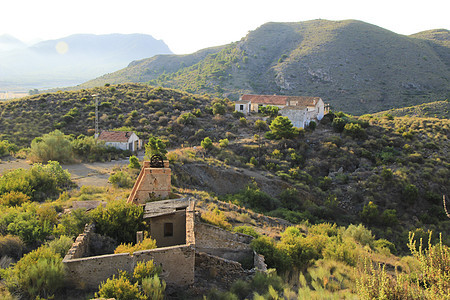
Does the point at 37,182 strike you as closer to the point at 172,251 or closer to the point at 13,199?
the point at 13,199

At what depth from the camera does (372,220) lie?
2380 cm

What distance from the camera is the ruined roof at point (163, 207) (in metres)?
10.3

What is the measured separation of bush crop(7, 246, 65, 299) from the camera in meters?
6.63

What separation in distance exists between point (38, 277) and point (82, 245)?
1.75m

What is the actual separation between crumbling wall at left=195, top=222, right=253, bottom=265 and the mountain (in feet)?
178

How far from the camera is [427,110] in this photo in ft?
167

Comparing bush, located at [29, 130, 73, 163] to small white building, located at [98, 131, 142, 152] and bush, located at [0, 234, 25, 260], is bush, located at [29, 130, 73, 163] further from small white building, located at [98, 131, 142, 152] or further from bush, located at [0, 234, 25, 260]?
bush, located at [0, 234, 25, 260]

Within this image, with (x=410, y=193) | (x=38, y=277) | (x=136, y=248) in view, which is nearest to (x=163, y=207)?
(x=136, y=248)

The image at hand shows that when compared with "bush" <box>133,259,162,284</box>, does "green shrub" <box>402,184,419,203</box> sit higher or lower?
lower

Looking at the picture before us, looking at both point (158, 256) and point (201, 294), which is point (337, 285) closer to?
point (201, 294)

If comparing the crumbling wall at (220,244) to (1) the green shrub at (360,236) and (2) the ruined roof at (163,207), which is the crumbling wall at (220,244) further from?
(1) the green shrub at (360,236)

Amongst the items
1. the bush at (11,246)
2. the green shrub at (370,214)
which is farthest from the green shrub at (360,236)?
the bush at (11,246)

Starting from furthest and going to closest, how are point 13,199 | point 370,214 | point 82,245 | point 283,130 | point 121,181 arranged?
point 283,130, point 370,214, point 121,181, point 13,199, point 82,245

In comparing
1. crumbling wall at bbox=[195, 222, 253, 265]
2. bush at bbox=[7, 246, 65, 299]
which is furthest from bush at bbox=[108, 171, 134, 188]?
bush at bbox=[7, 246, 65, 299]
